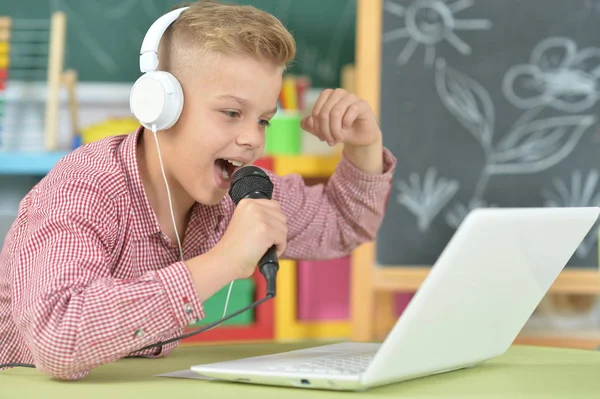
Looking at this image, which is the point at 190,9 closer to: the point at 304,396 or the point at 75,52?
the point at 304,396

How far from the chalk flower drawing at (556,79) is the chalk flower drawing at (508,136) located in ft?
0.14

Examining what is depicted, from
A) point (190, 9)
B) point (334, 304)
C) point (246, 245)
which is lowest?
point (334, 304)

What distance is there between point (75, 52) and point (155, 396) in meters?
2.41

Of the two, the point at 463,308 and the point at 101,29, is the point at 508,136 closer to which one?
the point at 101,29

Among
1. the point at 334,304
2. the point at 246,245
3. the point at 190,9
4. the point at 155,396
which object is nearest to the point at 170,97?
the point at 190,9

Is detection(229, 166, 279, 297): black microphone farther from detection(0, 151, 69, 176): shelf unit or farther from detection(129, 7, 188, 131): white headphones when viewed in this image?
detection(0, 151, 69, 176): shelf unit

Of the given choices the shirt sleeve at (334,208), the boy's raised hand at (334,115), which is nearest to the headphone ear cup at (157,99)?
the boy's raised hand at (334,115)

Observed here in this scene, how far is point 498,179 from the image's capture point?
2414mm

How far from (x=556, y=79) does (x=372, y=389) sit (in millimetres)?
1906

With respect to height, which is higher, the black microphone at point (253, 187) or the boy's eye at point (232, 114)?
the boy's eye at point (232, 114)

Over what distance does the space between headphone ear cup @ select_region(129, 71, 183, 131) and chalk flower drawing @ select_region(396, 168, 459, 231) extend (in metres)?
1.43

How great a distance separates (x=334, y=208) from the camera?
4.86ft

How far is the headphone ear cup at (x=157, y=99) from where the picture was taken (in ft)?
3.52

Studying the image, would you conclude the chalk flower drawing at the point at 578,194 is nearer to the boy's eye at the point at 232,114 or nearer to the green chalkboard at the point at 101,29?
the green chalkboard at the point at 101,29
